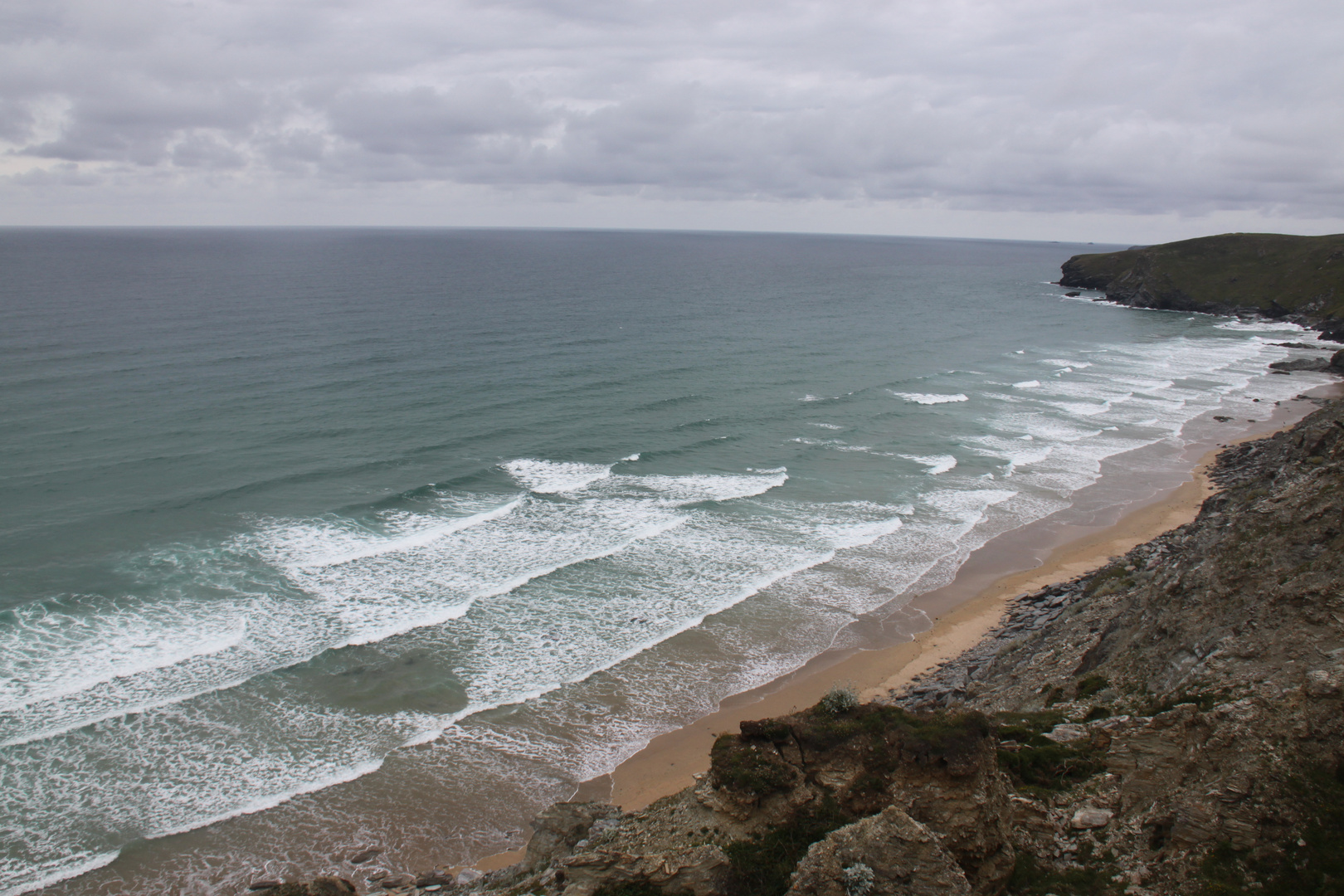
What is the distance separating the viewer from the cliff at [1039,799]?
11.7m

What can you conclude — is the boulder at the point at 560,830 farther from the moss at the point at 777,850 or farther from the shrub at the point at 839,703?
the shrub at the point at 839,703

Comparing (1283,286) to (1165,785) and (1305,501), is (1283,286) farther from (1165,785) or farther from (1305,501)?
(1165,785)

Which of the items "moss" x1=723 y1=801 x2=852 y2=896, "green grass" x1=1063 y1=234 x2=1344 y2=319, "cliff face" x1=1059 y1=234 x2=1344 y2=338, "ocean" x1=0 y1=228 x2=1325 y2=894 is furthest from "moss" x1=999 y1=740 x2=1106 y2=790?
"green grass" x1=1063 y1=234 x2=1344 y2=319

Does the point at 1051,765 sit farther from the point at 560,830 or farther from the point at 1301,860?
the point at 560,830

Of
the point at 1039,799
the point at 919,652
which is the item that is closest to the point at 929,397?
the point at 919,652

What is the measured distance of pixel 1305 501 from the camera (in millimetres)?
21281

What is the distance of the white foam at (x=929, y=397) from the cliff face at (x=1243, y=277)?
2917 inches

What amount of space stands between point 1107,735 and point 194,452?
47.5 meters

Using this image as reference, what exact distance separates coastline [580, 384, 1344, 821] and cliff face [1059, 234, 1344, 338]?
92133 mm

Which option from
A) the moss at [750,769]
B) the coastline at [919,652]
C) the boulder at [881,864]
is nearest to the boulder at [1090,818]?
the boulder at [881,864]

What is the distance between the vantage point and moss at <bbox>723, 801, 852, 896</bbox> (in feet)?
40.7

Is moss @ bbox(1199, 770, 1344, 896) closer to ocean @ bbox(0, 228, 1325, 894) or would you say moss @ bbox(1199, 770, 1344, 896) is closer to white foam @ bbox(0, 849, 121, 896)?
ocean @ bbox(0, 228, 1325, 894)

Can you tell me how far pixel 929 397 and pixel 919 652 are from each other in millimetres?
40936

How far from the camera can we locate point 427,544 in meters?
35.5
